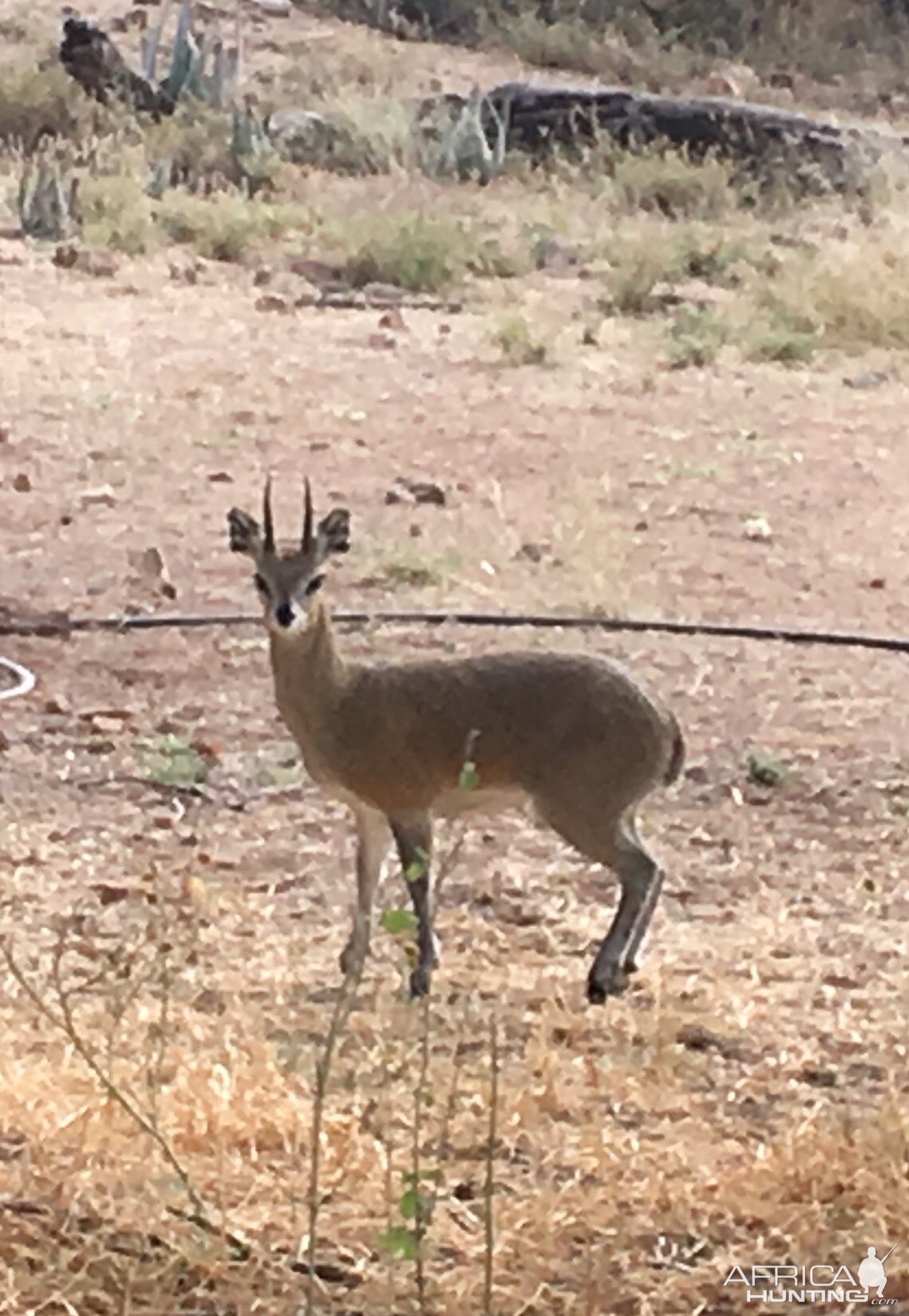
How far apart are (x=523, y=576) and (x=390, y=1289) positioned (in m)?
4.78

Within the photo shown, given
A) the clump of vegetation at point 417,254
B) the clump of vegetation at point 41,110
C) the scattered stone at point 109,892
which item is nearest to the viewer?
the scattered stone at point 109,892

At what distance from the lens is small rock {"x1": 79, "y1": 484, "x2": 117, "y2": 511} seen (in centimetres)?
839

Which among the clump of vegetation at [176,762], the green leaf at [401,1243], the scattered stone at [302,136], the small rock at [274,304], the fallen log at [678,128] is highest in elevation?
the green leaf at [401,1243]

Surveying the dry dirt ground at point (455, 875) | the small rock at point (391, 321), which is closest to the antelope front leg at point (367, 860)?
the dry dirt ground at point (455, 875)

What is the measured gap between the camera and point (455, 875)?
5230 mm

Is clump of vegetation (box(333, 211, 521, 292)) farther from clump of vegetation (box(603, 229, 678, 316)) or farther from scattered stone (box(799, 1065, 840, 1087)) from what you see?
scattered stone (box(799, 1065, 840, 1087))

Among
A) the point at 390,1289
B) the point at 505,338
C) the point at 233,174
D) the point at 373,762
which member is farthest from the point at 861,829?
the point at 233,174

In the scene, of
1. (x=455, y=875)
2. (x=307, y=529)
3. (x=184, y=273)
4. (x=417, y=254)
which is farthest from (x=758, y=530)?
(x=184, y=273)

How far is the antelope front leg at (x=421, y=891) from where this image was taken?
Answer: 4395mm

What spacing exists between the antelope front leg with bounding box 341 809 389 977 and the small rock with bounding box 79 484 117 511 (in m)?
3.82

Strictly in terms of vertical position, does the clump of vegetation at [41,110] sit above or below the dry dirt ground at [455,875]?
below

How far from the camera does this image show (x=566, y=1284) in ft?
10.3
